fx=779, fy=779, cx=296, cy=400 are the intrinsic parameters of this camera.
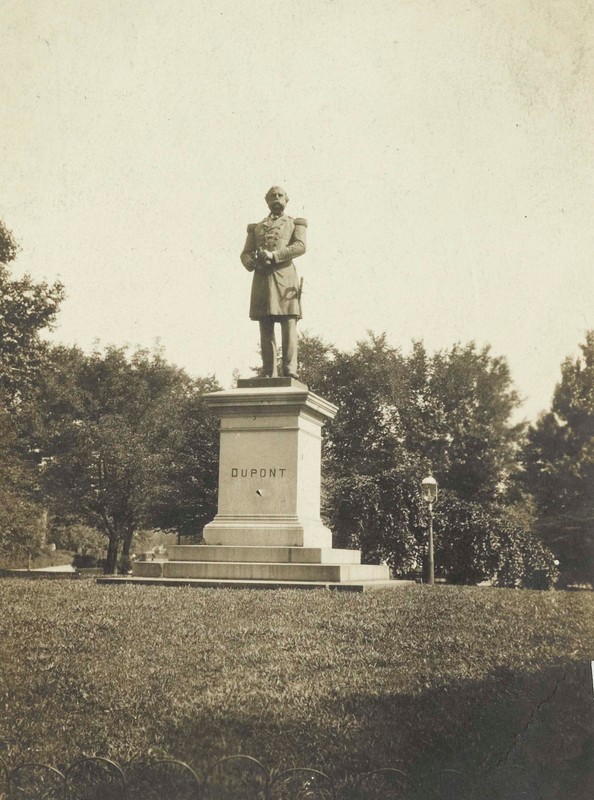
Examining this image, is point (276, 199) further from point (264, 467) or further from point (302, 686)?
point (302, 686)

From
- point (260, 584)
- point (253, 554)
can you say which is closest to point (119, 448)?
point (253, 554)

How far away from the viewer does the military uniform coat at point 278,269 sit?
1195 centimetres

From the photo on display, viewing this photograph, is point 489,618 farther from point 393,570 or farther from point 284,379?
point 393,570

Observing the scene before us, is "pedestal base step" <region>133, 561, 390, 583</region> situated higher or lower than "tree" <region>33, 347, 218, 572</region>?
lower

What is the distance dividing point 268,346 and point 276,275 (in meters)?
1.12

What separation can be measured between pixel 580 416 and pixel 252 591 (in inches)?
956

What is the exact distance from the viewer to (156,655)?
5.59m

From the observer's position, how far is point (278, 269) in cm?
1208

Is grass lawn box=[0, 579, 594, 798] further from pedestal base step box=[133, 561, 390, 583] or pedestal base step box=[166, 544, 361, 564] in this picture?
pedestal base step box=[166, 544, 361, 564]

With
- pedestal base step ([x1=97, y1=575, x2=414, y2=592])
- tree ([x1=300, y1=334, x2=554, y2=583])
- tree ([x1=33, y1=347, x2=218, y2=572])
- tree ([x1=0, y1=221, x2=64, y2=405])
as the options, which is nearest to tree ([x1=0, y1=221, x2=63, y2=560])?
tree ([x1=0, y1=221, x2=64, y2=405])

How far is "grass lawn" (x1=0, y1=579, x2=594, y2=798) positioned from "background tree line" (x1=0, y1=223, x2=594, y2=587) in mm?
12559

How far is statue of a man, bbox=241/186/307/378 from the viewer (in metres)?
12.0

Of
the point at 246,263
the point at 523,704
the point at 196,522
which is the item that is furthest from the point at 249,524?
the point at 196,522

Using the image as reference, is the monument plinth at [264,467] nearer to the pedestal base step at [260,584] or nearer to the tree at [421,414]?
the pedestal base step at [260,584]
